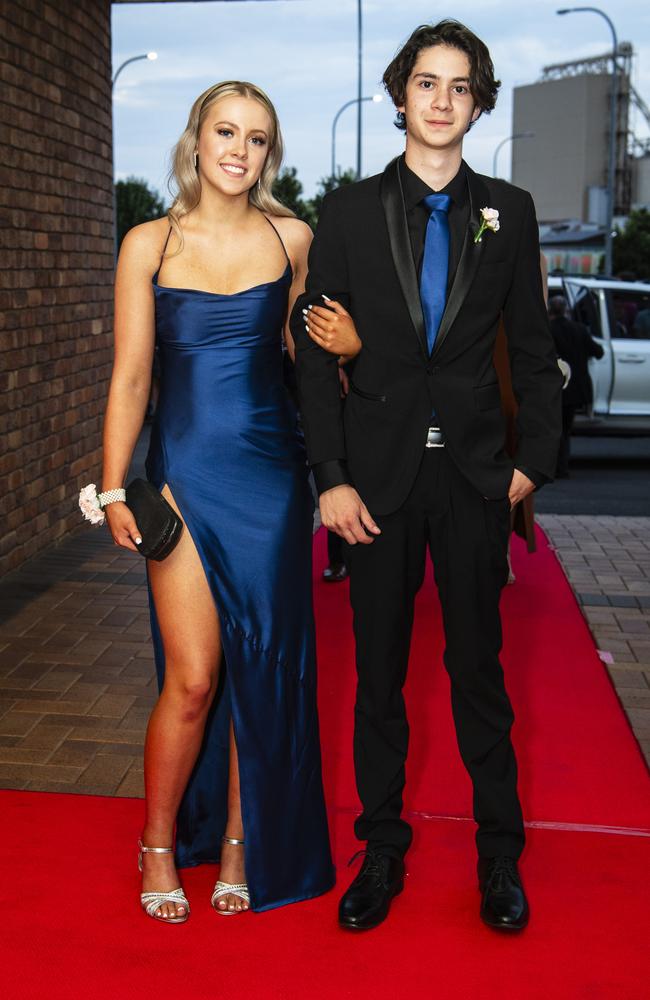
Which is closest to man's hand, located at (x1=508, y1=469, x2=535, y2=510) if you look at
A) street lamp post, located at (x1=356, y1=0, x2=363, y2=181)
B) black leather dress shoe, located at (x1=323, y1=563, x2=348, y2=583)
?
black leather dress shoe, located at (x1=323, y1=563, x2=348, y2=583)

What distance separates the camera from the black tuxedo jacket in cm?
293

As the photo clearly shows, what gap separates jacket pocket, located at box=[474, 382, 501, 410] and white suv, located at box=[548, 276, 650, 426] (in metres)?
10.5

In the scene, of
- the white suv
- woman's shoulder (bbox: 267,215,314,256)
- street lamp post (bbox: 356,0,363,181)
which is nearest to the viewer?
woman's shoulder (bbox: 267,215,314,256)

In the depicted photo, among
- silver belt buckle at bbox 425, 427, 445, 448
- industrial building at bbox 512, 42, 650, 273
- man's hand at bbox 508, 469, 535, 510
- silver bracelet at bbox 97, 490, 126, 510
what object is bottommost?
silver bracelet at bbox 97, 490, 126, 510

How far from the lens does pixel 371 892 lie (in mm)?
3061

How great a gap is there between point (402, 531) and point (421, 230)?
731 millimetres

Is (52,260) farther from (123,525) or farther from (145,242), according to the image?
(123,525)

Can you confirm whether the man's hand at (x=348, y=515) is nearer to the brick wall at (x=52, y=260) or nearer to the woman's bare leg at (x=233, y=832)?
the woman's bare leg at (x=233, y=832)

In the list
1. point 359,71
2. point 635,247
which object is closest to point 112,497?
point 359,71

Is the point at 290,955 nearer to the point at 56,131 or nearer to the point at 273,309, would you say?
the point at 273,309

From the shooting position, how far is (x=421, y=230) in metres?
2.96

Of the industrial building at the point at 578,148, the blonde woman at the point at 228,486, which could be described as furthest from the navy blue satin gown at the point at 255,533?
the industrial building at the point at 578,148

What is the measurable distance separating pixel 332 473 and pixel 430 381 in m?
0.33

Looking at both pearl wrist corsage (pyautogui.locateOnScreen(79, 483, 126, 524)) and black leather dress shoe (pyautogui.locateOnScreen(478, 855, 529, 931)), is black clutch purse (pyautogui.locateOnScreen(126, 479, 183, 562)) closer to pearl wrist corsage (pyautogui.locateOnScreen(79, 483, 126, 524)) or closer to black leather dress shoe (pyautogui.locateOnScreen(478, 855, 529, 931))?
pearl wrist corsage (pyautogui.locateOnScreen(79, 483, 126, 524))
